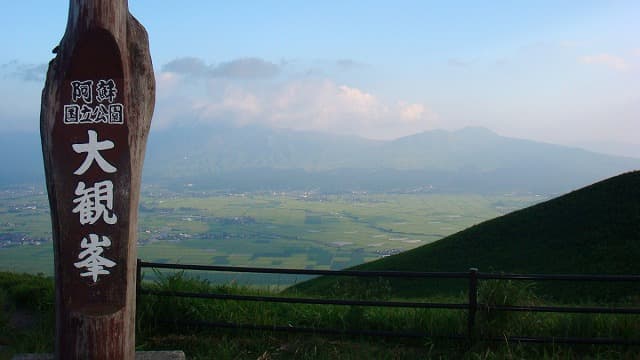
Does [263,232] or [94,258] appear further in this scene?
[263,232]

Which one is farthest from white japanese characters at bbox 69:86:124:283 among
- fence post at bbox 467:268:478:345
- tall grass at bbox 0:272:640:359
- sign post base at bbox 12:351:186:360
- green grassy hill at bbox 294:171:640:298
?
green grassy hill at bbox 294:171:640:298

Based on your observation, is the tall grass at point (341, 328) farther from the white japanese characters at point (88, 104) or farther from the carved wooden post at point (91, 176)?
the white japanese characters at point (88, 104)

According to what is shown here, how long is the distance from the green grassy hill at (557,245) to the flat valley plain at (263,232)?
13.9 m

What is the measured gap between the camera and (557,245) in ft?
63.6

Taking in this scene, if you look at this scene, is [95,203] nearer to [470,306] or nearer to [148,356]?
[148,356]

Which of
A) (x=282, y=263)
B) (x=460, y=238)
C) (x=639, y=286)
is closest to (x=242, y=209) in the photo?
(x=282, y=263)

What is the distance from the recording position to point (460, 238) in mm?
23266

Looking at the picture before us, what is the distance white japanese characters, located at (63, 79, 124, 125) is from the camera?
5289 mm

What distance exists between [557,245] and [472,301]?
1406cm

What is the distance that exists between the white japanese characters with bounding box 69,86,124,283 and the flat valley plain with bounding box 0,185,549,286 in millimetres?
27269

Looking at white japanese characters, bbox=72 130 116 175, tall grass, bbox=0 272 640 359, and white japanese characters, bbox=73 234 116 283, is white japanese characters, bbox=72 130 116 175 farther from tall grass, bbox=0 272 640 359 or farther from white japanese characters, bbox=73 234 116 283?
tall grass, bbox=0 272 640 359

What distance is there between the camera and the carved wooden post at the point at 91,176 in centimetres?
523

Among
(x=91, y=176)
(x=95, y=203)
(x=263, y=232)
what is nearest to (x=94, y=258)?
(x=95, y=203)

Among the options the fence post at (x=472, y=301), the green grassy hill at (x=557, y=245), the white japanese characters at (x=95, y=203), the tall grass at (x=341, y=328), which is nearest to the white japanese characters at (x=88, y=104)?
the white japanese characters at (x=95, y=203)
